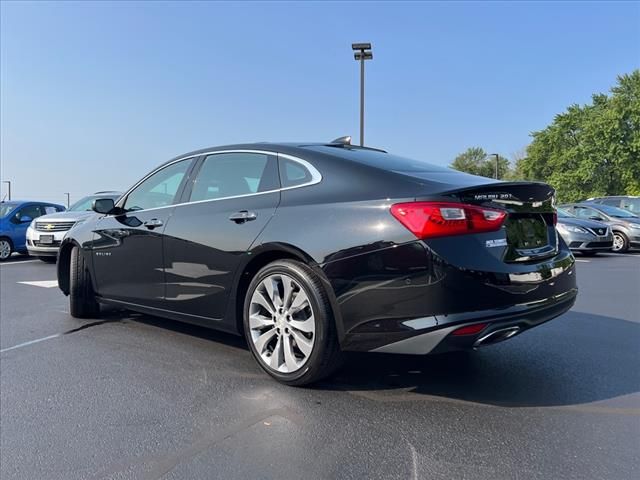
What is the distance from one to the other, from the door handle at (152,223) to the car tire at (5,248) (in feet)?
32.7

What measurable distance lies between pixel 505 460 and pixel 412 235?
1.15m

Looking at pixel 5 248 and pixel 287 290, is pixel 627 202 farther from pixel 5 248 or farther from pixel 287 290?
pixel 5 248

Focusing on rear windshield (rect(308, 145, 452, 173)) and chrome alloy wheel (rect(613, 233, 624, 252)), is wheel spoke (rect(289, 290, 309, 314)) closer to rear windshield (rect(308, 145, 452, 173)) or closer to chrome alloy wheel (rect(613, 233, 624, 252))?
rear windshield (rect(308, 145, 452, 173))

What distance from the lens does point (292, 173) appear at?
3.27 metres

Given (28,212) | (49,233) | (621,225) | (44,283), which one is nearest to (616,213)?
(621,225)

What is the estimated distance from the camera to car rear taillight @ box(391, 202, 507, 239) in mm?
2570

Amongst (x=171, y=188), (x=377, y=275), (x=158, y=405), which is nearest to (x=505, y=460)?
(x=377, y=275)

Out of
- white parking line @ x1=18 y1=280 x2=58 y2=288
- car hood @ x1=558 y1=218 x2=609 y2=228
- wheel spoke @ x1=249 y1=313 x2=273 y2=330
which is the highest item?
car hood @ x1=558 y1=218 x2=609 y2=228

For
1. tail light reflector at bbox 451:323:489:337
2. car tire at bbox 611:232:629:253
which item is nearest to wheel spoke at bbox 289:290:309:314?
tail light reflector at bbox 451:323:489:337

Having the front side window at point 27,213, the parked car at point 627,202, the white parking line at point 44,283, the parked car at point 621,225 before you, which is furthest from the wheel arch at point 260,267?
the parked car at point 627,202

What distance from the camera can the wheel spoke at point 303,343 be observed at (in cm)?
293

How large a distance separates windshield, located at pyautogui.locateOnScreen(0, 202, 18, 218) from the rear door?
11.0m

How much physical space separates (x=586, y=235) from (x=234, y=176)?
35.1 feet

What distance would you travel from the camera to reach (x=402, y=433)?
2479 mm
